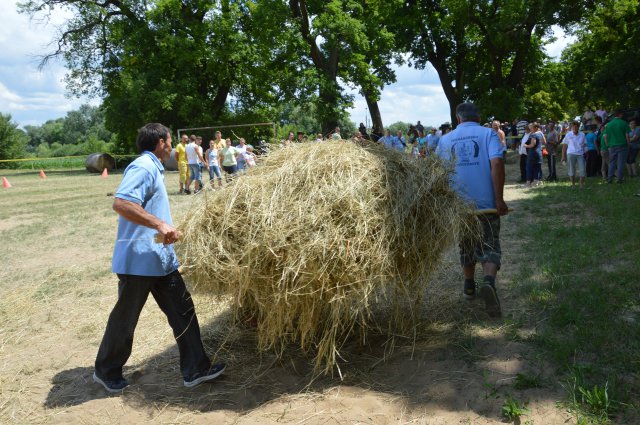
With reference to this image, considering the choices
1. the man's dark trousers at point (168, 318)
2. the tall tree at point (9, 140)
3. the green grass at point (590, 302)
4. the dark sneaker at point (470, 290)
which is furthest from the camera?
the tall tree at point (9, 140)

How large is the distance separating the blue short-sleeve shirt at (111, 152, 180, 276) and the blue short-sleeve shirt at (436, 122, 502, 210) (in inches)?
98.7

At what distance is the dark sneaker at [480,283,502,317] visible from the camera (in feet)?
15.5

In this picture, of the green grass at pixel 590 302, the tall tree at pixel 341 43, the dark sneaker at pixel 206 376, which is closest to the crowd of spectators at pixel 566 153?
the green grass at pixel 590 302

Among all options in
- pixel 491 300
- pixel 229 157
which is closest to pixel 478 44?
pixel 229 157

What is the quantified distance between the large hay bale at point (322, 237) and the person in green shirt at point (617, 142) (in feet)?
35.0

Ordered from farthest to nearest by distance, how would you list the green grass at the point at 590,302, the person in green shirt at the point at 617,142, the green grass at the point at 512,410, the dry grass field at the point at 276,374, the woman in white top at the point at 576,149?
the woman in white top at the point at 576,149 < the person in green shirt at the point at 617,142 < the dry grass field at the point at 276,374 < the green grass at the point at 590,302 < the green grass at the point at 512,410

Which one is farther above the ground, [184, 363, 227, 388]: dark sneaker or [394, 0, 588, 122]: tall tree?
[394, 0, 588, 122]: tall tree

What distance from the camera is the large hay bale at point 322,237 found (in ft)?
11.8

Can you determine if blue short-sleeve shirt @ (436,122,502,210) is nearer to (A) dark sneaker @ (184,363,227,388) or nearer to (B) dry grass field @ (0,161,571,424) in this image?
(B) dry grass field @ (0,161,571,424)

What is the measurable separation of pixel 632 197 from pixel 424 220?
8.33 meters

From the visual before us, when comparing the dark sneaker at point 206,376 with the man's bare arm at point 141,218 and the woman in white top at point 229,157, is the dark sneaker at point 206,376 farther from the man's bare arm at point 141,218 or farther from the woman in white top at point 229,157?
the woman in white top at point 229,157

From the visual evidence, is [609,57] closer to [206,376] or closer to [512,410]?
[512,410]

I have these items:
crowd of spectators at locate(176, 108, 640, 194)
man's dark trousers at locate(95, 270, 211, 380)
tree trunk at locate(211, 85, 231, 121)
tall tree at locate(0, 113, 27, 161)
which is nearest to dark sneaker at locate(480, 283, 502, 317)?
man's dark trousers at locate(95, 270, 211, 380)

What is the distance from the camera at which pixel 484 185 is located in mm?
4805
